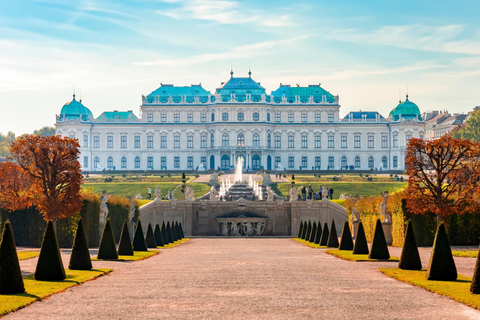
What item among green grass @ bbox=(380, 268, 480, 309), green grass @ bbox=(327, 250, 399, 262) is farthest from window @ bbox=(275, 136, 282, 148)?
green grass @ bbox=(380, 268, 480, 309)

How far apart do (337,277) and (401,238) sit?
13.0 meters

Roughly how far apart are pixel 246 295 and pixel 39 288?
13.2 ft

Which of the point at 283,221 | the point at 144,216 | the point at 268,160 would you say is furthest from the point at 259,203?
the point at 268,160

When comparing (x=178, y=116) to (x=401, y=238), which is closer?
(x=401, y=238)

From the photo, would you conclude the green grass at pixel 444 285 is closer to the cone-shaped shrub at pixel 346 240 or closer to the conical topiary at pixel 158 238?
the cone-shaped shrub at pixel 346 240

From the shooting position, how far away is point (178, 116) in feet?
322

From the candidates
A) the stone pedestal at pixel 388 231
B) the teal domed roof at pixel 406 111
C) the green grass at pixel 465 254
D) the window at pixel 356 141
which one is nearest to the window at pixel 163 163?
the window at pixel 356 141

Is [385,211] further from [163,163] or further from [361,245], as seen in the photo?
[163,163]

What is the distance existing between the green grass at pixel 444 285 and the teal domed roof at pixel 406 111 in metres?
83.0

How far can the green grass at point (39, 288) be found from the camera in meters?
12.0

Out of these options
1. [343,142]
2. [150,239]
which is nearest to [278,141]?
[343,142]

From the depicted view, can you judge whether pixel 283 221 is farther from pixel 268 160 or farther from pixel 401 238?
pixel 268 160

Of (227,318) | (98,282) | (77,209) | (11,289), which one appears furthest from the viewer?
(77,209)

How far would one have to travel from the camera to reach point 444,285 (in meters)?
14.3
